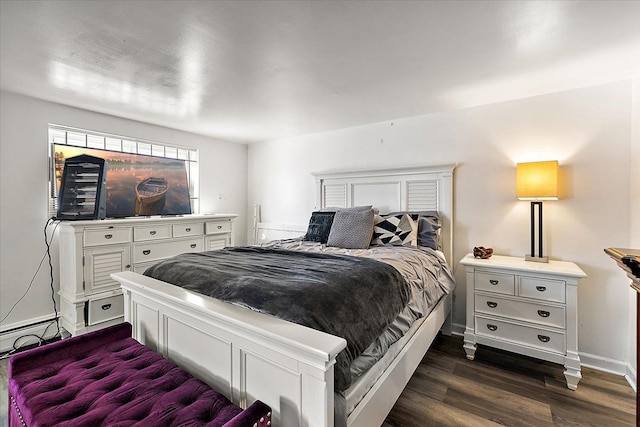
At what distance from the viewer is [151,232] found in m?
3.13

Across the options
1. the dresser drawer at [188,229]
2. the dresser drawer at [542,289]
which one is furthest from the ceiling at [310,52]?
the dresser drawer at [542,289]

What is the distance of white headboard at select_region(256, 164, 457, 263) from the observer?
299 cm

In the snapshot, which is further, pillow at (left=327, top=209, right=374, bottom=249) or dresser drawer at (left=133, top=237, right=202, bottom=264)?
Result: dresser drawer at (left=133, top=237, right=202, bottom=264)

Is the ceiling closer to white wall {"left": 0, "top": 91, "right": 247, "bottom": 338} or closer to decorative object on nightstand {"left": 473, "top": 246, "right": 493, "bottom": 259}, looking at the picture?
white wall {"left": 0, "top": 91, "right": 247, "bottom": 338}

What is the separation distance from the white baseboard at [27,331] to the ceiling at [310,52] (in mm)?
2033

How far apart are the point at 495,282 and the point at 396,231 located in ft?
2.93

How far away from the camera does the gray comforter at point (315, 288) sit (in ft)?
4.10

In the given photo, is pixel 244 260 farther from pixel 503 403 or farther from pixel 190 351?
pixel 503 403

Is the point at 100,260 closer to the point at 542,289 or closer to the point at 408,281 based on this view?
the point at 408,281

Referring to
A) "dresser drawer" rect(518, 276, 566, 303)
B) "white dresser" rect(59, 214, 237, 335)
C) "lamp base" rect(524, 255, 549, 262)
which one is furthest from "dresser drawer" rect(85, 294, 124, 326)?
"lamp base" rect(524, 255, 549, 262)

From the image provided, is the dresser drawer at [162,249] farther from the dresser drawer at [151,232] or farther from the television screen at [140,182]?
the television screen at [140,182]

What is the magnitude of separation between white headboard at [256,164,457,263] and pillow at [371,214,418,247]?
0.35 m

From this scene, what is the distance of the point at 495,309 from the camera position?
2363mm

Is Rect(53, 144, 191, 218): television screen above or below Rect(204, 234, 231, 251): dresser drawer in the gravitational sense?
Answer: above
